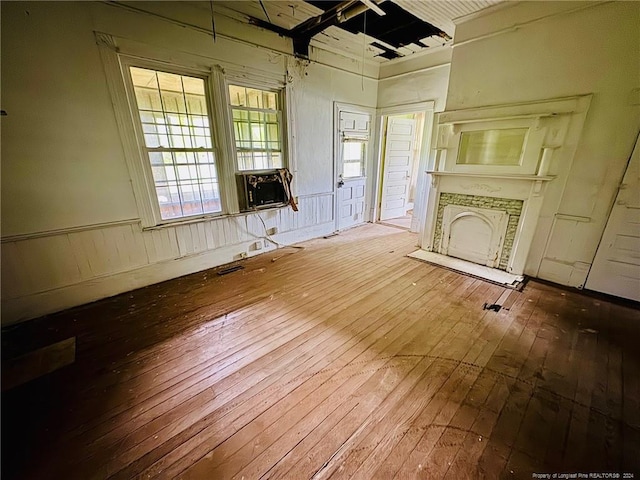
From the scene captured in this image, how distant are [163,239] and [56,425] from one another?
6.33 feet

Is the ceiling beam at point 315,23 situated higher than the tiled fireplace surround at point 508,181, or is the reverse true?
the ceiling beam at point 315,23

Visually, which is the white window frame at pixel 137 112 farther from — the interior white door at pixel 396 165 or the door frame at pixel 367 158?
the interior white door at pixel 396 165

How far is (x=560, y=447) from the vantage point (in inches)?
54.2

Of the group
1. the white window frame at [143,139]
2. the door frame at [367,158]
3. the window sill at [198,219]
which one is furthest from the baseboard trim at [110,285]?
the door frame at [367,158]

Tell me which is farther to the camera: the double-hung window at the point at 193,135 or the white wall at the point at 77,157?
the double-hung window at the point at 193,135

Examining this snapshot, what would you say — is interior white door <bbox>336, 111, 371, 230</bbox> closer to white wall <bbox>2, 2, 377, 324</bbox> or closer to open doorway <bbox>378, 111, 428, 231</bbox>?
open doorway <bbox>378, 111, 428, 231</bbox>

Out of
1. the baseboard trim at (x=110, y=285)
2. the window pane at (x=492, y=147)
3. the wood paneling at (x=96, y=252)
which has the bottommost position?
the baseboard trim at (x=110, y=285)

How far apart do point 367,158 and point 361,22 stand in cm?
235

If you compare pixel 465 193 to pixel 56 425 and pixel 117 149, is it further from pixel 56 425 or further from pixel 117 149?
pixel 56 425

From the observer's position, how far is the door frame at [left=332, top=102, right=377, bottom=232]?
4.49m

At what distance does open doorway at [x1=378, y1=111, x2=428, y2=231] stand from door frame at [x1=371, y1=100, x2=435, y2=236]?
3 cm

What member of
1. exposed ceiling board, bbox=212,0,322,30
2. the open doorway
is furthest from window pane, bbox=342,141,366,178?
exposed ceiling board, bbox=212,0,322,30

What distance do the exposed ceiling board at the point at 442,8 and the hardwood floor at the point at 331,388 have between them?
3.18 meters

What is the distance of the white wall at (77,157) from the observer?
2.10 m
